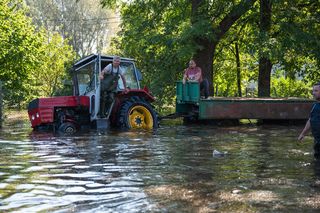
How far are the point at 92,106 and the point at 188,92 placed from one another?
378 centimetres

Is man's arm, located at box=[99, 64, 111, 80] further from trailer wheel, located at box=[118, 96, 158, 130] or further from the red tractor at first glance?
trailer wheel, located at box=[118, 96, 158, 130]

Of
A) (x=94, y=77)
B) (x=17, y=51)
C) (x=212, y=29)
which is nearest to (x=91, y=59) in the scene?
(x=94, y=77)

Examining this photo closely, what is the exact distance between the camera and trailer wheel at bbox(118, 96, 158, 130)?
14203 millimetres

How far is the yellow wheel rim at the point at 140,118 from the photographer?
1454cm

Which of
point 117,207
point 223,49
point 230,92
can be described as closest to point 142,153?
point 117,207

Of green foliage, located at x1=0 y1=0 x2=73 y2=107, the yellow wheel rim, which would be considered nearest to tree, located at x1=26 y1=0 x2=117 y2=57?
green foliage, located at x1=0 y1=0 x2=73 y2=107

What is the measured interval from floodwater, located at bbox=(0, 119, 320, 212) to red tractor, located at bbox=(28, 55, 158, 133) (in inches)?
107

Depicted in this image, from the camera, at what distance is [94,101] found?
553 inches

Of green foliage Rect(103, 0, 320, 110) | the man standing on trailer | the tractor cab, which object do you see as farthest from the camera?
green foliage Rect(103, 0, 320, 110)

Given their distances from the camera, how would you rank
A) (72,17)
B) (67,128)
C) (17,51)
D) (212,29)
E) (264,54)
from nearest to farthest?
1. (67,128)
2. (264,54)
3. (212,29)
4. (17,51)
5. (72,17)

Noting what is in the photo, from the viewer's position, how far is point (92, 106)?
46.4 feet

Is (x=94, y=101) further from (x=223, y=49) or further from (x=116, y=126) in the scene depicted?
(x=223, y=49)

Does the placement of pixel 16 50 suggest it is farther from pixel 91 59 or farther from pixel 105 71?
pixel 105 71

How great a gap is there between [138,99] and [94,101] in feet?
4.39
